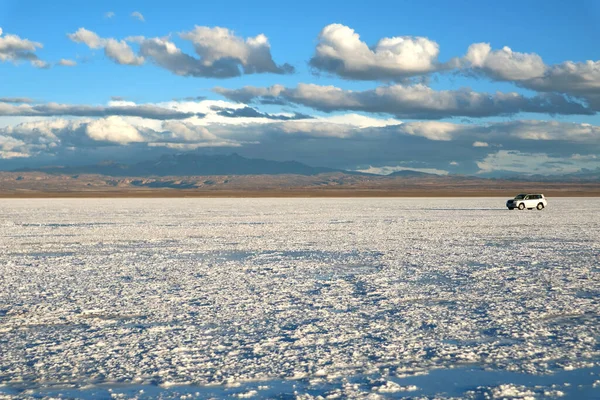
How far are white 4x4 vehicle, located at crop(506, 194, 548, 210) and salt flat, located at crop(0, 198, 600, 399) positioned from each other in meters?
30.8

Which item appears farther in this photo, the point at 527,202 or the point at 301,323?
the point at 527,202

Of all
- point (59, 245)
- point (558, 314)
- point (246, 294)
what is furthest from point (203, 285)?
point (59, 245)

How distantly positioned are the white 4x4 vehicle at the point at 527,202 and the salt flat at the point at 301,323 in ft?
101

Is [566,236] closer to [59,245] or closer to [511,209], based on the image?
[59,245]

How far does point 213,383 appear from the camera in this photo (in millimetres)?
6738

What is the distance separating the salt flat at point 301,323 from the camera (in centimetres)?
679

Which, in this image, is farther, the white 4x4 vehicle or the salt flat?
the white 4x4 vehicle

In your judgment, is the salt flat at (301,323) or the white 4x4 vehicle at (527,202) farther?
the white 4x4 vehicle at (527,202)

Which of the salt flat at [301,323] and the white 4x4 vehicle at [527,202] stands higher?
the white 4x4 vehicle at [527,202]

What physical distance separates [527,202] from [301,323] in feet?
142

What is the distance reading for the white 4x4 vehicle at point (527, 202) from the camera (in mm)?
48562

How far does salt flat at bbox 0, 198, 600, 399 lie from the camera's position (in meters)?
6.79

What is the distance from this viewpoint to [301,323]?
31.0ft

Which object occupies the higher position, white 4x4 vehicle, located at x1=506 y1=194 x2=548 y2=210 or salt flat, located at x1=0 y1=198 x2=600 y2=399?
white 4x4 vehicle, located at x1=506 y1=194 x2=548 y2=210
